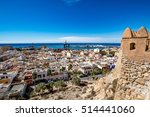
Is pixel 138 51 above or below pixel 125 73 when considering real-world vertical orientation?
above

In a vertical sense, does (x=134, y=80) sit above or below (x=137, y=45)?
below

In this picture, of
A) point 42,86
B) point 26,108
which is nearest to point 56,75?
point 42,86

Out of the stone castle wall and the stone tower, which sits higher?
the stone tower

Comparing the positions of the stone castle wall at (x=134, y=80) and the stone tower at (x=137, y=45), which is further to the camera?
the stone tower at (x=137, y=45)

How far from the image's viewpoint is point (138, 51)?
10.9ft

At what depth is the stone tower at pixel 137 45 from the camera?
3269mm

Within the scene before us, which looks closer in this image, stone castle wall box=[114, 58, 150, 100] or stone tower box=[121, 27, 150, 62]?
stone castle wall box=[114, 58, 150, 100]

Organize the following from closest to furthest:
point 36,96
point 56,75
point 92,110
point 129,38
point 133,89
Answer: point 92,110 < point 133,89 < point 129,38 < point 36,96 < point 56,75

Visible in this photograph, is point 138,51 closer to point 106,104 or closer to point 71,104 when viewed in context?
point 106,104

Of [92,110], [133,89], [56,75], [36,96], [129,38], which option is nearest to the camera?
[92,110]

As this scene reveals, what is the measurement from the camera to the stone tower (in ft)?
10.7

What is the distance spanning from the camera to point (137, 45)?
11.0 feet

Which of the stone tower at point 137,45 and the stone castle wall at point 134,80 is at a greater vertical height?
the stone tower at point 137,45

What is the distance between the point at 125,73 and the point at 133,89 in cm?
40
